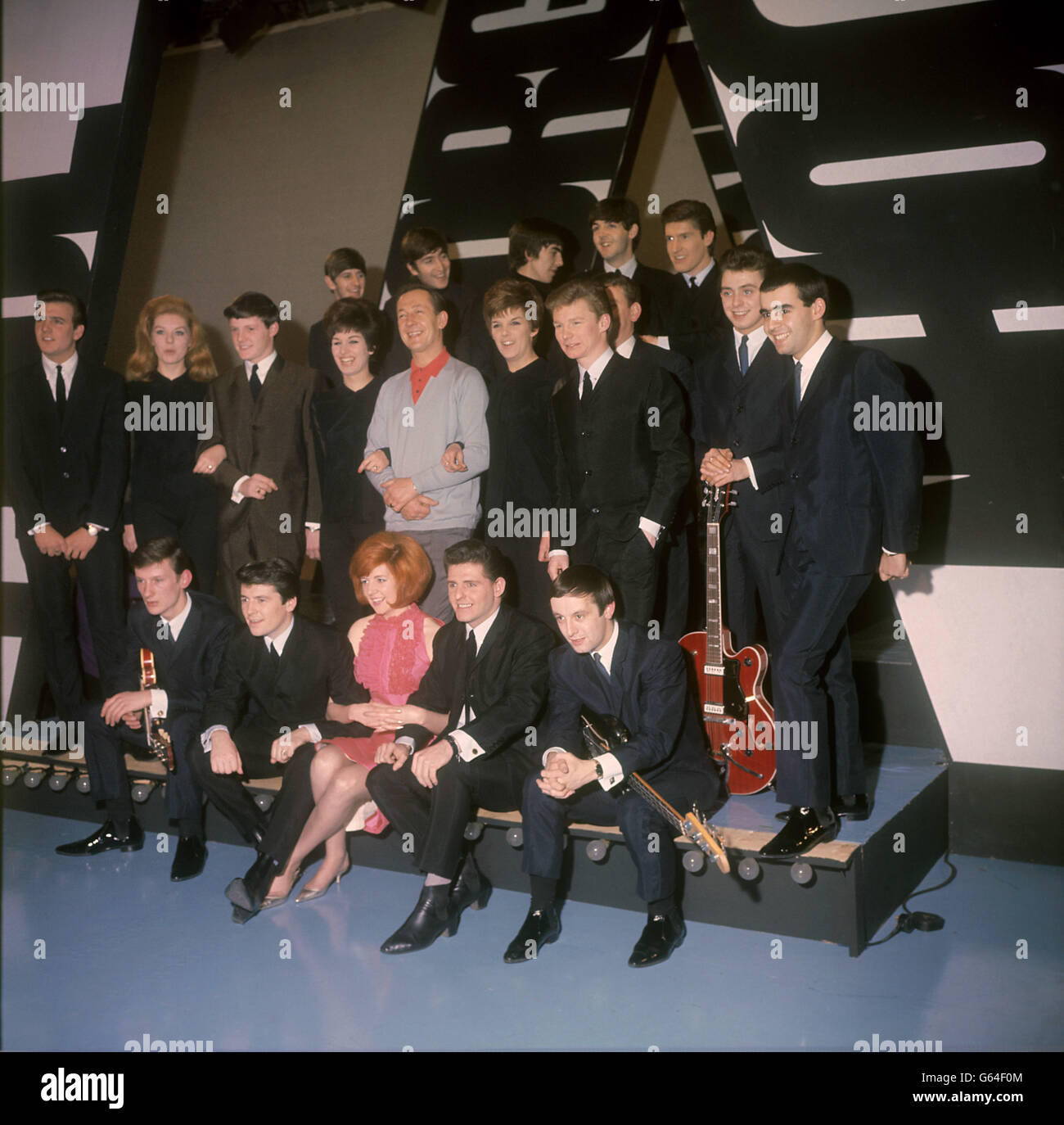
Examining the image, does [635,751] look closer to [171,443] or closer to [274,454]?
[274,454]

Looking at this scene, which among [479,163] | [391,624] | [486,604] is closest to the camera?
[486,604]

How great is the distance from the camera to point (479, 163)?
17.1 feet

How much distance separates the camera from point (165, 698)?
4.01m

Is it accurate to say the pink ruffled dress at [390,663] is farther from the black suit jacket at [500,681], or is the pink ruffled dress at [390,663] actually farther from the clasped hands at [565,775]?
the clasped hands at [565,775]

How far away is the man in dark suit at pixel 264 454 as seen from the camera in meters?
4.37

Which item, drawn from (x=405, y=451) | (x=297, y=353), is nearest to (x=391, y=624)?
(x=405, y=451)

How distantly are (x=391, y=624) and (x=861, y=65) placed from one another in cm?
268

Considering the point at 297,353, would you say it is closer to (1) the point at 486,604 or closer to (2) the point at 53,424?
(2) the point at 53,424

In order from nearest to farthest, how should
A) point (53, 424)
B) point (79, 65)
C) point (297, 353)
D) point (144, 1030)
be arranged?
point (144, 1030)
point (53, 424)
point (79, 65)
point (297, 353)

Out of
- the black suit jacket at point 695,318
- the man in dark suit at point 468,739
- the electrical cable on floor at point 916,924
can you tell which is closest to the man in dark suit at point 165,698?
the man in dark suit at point 468,739

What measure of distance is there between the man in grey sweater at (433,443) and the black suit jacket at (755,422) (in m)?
0.92

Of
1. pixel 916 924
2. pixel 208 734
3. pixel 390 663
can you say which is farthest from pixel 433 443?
pixel 916 924

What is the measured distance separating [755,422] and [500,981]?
1983 millimetres

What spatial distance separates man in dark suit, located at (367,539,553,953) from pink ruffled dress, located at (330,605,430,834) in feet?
0.57
